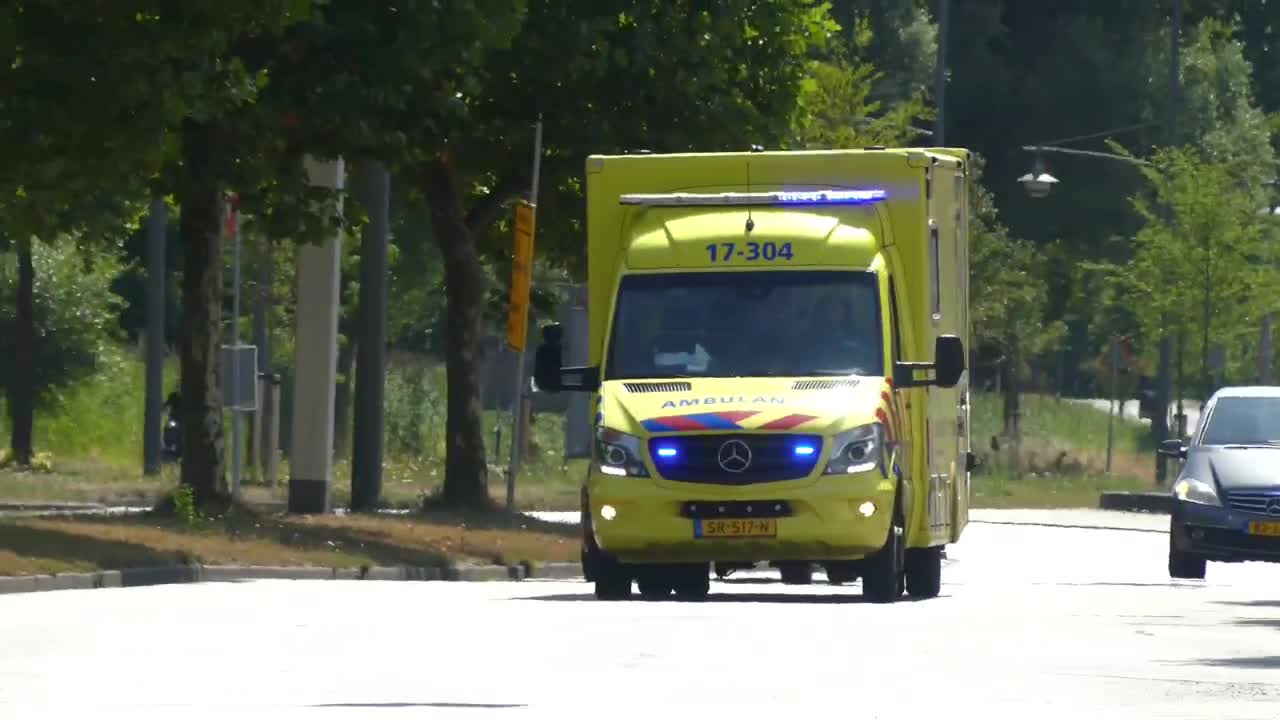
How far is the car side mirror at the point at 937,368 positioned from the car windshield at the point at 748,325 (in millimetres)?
206

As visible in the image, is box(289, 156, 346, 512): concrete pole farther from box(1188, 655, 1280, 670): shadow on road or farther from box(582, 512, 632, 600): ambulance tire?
box(1188, 655, 1280, 670): shadow on road

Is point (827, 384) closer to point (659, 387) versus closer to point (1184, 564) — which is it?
point (659, 387)

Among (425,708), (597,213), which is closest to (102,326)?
(597,213)

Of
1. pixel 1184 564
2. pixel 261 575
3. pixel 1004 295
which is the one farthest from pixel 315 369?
pixel 1004 295

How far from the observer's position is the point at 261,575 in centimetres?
2597

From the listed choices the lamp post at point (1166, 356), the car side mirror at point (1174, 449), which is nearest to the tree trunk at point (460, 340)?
the car side mirror at point (1174, 449)

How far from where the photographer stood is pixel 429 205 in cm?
3719

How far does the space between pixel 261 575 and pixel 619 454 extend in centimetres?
664

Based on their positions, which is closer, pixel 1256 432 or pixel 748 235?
pixel 748 235

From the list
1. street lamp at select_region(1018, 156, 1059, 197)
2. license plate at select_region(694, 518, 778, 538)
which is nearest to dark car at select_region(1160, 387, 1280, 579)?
license plate at select_region(694, 518, 778, 538)

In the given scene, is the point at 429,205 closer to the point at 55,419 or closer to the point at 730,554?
the point at 730,554

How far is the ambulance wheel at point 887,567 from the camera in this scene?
20.8m

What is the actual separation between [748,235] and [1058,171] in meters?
54.0

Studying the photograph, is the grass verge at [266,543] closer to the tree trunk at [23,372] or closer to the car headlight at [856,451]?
the car headlight at [856,451]
